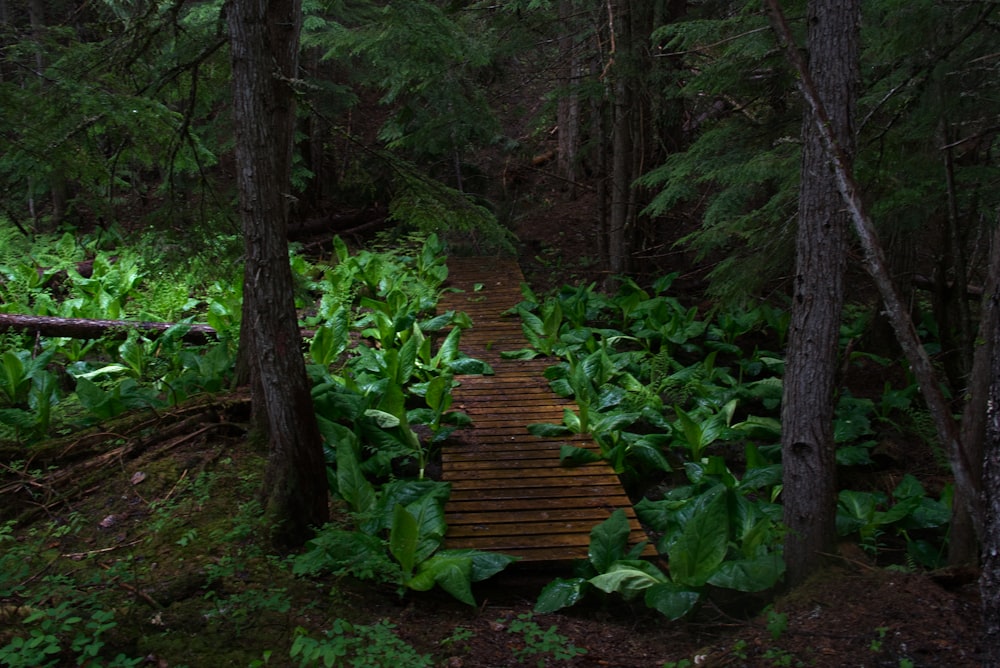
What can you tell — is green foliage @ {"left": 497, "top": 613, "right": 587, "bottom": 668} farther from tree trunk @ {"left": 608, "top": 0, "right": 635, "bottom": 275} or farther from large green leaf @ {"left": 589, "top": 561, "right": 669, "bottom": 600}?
tree trunk @ {"left": 608, "top": 0, "right": 635, "bottom": 275}

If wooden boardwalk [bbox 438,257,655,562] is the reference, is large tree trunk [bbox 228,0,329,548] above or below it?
above

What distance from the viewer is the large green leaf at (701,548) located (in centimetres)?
403

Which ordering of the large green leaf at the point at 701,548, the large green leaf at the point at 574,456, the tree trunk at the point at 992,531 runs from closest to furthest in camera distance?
the tree trunk at the point at 992,531, the large green leaf at the point at 701,548, the large green leaf at the point at 574,456

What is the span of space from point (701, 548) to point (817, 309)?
4.57 feet

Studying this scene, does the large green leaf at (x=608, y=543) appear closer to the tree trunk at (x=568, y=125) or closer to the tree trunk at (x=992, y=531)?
the tree trunk at (x=992, y=531)

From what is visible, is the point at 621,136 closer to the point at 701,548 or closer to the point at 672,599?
the point at 701,548

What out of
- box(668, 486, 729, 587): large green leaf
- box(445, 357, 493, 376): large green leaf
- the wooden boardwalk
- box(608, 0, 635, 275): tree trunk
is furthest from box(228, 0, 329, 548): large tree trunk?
box(608, 0, 635, 275): tree trunk

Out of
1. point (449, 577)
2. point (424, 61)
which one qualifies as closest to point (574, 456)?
point (449, 577)

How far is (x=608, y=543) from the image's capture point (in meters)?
4.37

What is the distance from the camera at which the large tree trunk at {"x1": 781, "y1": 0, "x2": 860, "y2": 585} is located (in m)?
3.62

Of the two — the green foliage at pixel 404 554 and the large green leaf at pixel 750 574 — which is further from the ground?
the green foliage at pixel 404 554

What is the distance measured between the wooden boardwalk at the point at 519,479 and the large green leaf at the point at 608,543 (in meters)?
0.18

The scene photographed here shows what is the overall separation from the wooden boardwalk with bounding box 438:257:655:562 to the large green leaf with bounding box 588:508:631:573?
180mm

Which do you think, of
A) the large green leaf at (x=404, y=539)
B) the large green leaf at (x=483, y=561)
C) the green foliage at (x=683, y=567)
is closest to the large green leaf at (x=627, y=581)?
the green foliage at (x=683, y=567)
